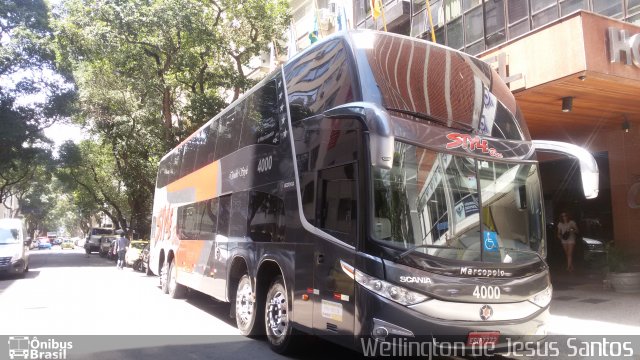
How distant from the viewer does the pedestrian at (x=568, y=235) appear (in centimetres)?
1388

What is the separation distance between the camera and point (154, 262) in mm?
15711

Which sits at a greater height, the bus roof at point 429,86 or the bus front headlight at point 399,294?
the bus roof at point 429,86

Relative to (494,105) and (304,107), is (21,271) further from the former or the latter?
(494,105)

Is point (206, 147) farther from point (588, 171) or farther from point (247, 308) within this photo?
point (588, 171)

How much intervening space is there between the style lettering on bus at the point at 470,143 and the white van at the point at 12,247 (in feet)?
53.9

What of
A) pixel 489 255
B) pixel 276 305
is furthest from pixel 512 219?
pixel 276 305

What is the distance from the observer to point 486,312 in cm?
529

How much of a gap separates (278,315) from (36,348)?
10.9 feet

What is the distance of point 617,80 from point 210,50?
16.4 meters

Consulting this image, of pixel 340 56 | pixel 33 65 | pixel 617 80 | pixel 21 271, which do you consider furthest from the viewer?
pixel 33 65

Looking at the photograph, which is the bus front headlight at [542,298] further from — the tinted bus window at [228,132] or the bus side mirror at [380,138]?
the tinted bus window at [228,132]

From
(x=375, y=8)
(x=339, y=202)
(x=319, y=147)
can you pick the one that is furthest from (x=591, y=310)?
(x=375, y=8)

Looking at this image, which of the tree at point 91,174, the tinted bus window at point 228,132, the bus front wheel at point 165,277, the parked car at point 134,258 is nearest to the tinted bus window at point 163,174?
the bus front wheel at point 165,277

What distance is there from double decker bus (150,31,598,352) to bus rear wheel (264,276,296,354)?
3 cm
